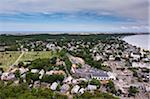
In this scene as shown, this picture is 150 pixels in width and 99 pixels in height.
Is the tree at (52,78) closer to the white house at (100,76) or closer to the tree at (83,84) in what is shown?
the tree at (83,84)

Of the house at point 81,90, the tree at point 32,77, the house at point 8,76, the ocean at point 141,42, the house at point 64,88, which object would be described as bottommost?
the ocean at point 141,42

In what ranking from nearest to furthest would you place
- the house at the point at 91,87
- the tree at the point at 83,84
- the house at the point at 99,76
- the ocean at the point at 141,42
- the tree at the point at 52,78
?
the house at the point at 91,87 → the tree at the point at 83,84 → the tree at the point at 52,78 → the house at the point at 99,76 → the ocean at the point at 141,42

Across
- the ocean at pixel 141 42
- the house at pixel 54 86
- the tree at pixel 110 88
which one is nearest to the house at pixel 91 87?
the tree at pixel 110 88

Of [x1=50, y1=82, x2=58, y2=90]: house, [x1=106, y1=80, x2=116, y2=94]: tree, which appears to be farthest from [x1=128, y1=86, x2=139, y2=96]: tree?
[x1=50, y1=82, x2=58, y2=90]: house

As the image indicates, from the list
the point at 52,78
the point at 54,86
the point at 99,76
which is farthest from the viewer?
the point at 99,76

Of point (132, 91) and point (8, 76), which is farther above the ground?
point (8, 76)

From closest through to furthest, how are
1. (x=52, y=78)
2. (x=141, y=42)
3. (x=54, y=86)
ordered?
1. (x=54, y=86)
2. (x=52, y=78)
3. (x=141, y=42)

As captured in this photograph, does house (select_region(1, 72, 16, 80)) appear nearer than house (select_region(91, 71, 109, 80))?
Yes

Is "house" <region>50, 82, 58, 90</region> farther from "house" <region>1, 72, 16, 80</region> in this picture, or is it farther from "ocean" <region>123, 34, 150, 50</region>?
"ocean" <region>123, 34, 150, 50</region>

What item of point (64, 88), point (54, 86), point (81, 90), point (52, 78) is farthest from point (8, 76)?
point (81, 90)

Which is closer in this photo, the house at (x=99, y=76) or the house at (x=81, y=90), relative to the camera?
the house at (x=81, y=90)

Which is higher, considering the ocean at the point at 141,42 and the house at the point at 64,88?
the house at the point at 64,88

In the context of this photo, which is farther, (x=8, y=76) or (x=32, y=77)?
(x=8, y=76)

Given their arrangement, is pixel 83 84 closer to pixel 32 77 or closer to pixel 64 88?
pixel 64 88
